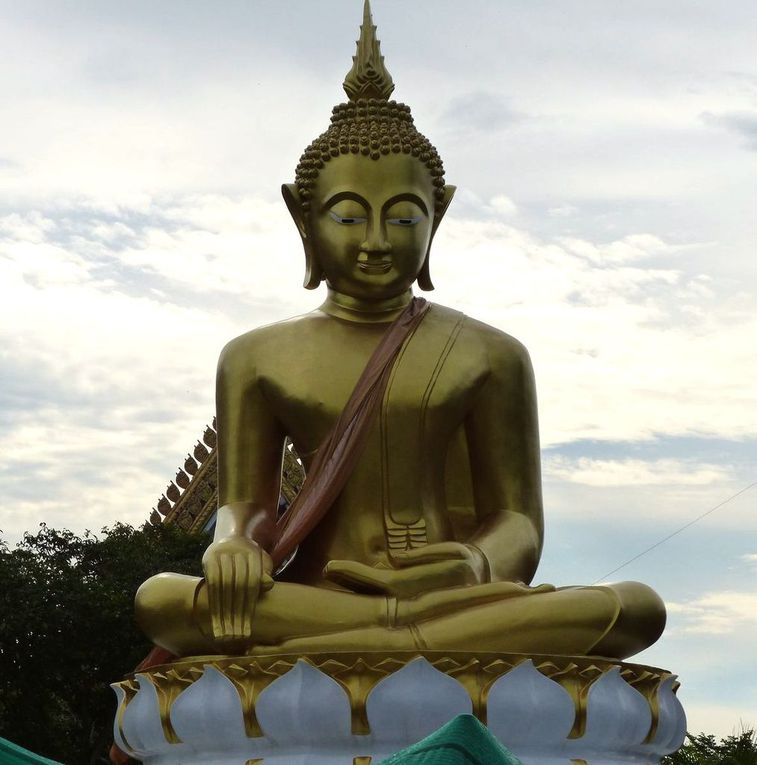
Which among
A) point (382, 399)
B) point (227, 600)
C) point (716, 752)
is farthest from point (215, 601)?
point (716, 752)

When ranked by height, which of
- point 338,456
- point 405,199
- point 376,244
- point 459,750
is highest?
point 405,199

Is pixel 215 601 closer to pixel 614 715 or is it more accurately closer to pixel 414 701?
pixel 414 701

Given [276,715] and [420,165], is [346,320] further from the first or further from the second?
[276,715]

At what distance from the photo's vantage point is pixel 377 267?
6.93 meters

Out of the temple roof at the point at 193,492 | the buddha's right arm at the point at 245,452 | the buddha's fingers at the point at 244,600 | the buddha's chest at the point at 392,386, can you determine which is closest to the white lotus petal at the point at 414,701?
the buddha's fingers at the point at 244,600

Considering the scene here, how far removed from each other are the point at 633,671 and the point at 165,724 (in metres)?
1.75

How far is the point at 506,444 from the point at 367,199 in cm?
122

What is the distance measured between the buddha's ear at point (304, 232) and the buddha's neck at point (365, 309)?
0.16 metres

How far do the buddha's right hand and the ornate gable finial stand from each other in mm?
2383

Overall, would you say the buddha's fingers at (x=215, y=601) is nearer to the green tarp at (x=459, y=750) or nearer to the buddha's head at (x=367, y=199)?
the buddha's head at (x=367, y=199)

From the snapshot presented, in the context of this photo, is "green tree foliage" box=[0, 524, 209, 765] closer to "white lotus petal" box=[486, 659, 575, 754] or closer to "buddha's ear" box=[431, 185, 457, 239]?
"buddha's ear" box=[431, 185, 457, 239]

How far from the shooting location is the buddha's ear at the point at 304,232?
7188mm

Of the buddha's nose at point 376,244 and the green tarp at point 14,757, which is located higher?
the buddha's nose at point 376,244

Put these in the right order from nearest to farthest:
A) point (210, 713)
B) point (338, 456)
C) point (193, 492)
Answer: point (210, 713), point (338, 456), point (193, 492)
